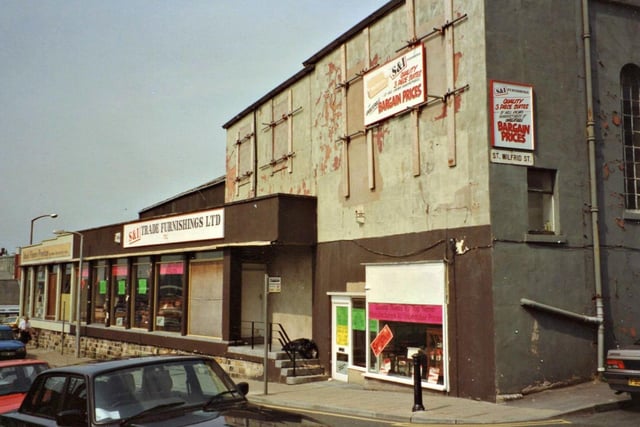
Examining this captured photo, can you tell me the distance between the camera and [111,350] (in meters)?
28.8

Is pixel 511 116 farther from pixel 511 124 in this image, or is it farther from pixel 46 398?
pixel 46 398

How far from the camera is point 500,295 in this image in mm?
13969

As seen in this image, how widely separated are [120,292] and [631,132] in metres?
21.7

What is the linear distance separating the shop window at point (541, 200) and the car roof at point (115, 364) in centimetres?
1015

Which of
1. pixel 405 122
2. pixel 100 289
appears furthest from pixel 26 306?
pixel 405 122

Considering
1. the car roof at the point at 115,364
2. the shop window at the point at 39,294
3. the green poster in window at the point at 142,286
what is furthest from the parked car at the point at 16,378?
the shop window at the point at 39,294

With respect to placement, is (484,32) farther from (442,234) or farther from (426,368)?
(426,368)

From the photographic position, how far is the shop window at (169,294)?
2461 centimetres

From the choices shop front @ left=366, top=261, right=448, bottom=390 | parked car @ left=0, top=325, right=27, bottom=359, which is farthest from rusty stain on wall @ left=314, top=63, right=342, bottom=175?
parked car @ left=0, top=325, right=27, bottom=359

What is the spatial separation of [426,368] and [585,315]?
12.5ft

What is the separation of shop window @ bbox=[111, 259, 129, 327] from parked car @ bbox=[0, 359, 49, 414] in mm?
16907

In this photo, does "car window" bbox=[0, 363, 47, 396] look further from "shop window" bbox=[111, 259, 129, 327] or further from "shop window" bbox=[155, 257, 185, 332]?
"shop window" bbox=[111, 259, 129, 327]

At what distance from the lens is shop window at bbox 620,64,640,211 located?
16406mm

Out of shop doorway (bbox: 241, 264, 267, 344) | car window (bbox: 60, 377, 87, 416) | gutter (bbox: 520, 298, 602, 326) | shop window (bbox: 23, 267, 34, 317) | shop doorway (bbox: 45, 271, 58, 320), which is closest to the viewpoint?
car window (bbox: 60, 377, 87, 416)
